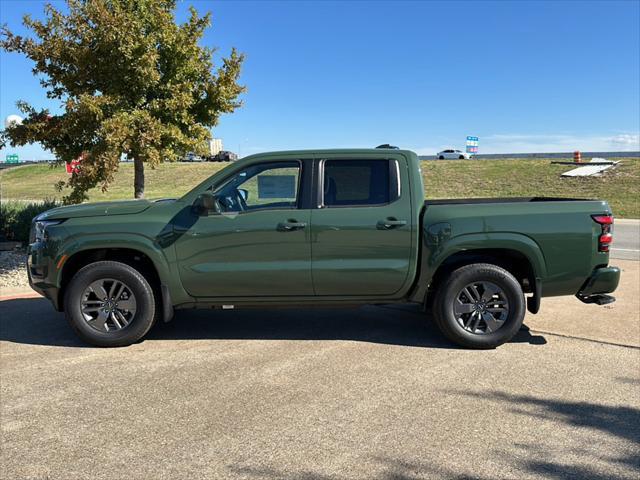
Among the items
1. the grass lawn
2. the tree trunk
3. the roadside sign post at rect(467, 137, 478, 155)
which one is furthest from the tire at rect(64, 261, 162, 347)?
the roadside sign post at rect(467, 137, 478, 155)

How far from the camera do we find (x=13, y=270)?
8.73 m

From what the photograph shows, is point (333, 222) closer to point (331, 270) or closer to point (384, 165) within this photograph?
point (331, 270)

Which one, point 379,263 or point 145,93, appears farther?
point 145,93

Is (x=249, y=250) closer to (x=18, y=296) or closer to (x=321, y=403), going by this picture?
(x=321, y=403)

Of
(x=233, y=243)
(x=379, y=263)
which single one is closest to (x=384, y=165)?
(x=379, y=263)

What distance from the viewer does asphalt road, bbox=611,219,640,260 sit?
35.7 feet

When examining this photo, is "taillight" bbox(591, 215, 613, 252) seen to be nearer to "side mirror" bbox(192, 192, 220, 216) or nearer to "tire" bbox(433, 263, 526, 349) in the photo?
"tire" bbox(433, 263, 526, 349)

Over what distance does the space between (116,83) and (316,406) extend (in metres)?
6.99

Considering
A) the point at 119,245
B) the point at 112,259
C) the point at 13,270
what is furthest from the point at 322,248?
the point at 13,270

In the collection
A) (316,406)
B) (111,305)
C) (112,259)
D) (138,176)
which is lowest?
(316,406)

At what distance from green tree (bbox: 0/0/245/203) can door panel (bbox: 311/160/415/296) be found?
476 cm

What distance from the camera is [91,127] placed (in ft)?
28.4

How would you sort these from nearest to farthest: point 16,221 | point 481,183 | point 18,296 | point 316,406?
point 316,406
point 18,296
point 16,221
point 481,183

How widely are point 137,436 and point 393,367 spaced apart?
2057 millimetres
